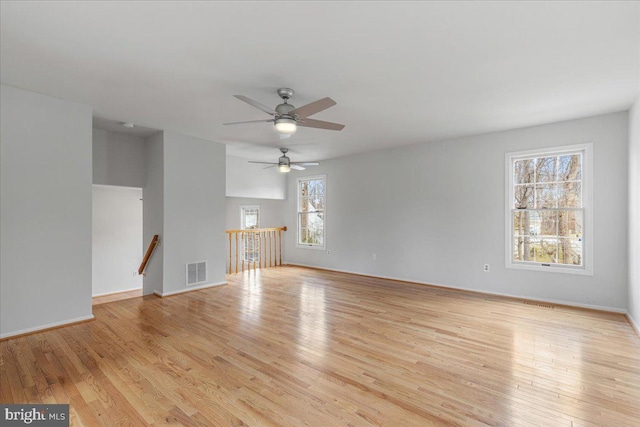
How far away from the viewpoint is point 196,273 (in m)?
5.34

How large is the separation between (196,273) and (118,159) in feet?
7.77

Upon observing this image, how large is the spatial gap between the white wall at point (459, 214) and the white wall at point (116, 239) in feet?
13.9

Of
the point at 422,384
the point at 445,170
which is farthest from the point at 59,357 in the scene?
the point at 445,170

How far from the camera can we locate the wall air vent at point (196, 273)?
524 centimetres

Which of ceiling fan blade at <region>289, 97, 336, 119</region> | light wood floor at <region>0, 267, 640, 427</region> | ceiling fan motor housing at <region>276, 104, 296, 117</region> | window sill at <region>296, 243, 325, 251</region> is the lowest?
light wood floor at <region>0, 267, 640, 427</region>

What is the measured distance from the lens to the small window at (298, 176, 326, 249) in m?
7.57

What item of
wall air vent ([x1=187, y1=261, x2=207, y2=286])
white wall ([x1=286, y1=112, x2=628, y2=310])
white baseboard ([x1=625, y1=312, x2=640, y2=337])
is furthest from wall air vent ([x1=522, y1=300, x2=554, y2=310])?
wall air vent ([x1=187, y1=261, x2=207, y2=286])

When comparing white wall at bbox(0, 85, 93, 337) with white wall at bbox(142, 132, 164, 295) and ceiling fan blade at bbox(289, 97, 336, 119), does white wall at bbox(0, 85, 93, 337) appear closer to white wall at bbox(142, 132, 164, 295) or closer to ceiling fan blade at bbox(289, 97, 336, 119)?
white wall at bbox(142, 132, 164, 295)

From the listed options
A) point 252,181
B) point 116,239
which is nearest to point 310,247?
point 252,181

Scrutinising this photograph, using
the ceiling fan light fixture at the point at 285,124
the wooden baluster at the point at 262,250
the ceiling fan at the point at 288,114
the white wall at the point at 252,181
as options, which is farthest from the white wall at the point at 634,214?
the wooden baluster at the point at 262,250

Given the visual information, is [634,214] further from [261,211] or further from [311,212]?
[261,211]

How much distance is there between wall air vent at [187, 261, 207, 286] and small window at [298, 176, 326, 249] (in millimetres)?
2969

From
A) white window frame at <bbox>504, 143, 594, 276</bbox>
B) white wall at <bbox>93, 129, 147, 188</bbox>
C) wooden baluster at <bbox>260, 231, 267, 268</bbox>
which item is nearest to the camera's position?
white window frame at <bbox>504, 143, 594, 276</bbox>

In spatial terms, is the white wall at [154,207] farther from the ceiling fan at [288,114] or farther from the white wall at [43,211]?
the ceiling fan at [288,114]
